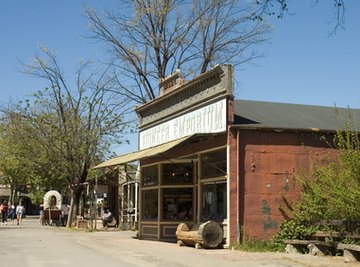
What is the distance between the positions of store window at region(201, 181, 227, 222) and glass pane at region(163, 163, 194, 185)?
1766mm

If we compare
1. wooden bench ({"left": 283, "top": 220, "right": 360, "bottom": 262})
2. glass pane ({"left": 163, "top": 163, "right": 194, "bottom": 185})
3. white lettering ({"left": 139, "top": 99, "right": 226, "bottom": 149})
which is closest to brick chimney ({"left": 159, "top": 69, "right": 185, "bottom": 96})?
white lettering ({"left": 139, "top": 99, "right": 226, "bottom": 149})

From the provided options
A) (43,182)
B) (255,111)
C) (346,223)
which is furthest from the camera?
(43,182)

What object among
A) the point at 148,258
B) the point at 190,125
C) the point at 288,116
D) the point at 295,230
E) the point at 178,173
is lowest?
the point at 148,258

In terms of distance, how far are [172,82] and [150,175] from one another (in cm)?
451

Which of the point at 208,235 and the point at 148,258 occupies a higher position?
the point at 208,235

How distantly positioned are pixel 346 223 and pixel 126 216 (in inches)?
929

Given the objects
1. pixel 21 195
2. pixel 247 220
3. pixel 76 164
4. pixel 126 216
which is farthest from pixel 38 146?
pixel 21 195

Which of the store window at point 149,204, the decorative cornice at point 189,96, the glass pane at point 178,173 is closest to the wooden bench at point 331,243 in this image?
the decorative cornice at point 189,96

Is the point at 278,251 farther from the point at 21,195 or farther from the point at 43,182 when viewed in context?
the point at 21,195

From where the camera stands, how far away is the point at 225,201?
752 inches

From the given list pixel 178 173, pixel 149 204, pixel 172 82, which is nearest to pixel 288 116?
pixel 178 173

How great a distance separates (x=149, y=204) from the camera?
2581 centimetres

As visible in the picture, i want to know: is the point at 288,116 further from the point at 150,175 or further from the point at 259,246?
Result: the point at 150,175

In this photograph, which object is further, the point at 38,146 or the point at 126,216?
the point at 38,146
